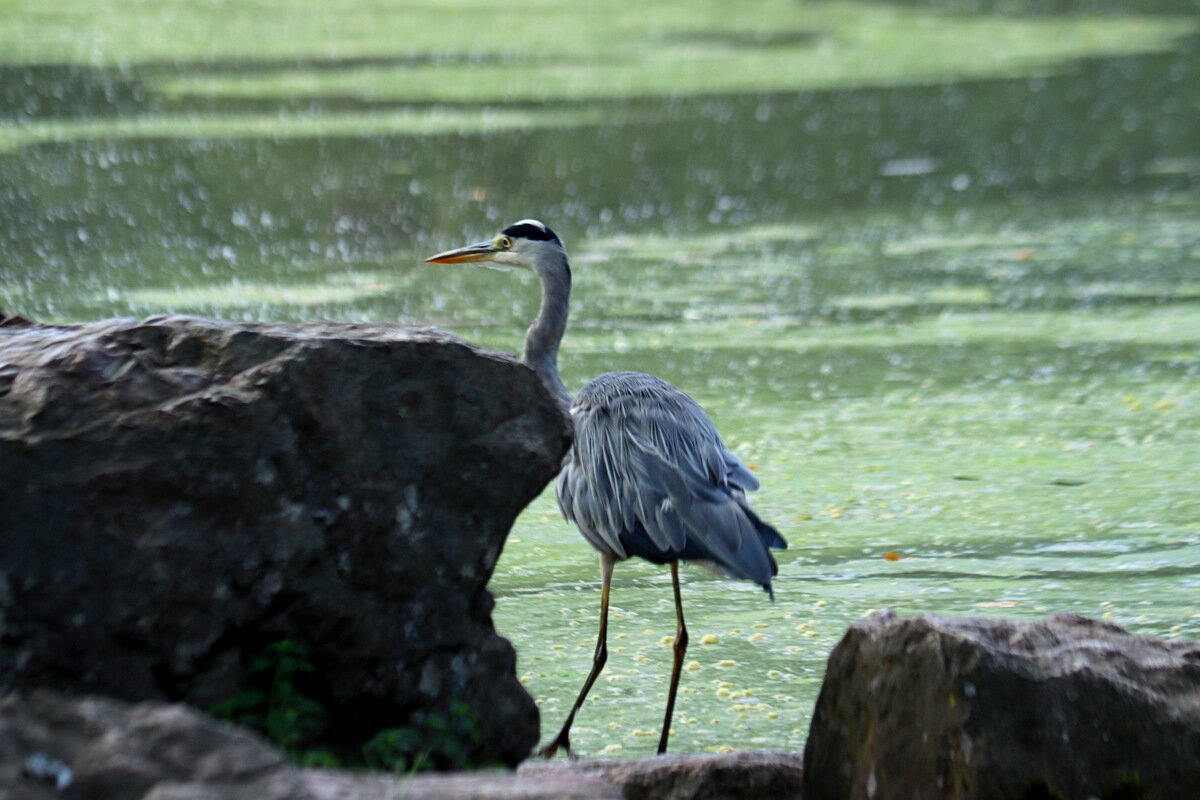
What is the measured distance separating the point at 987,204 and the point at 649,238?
193cm

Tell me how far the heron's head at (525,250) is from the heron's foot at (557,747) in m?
1.32

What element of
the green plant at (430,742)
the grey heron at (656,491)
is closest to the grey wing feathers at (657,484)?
the grey heron at (656,491)

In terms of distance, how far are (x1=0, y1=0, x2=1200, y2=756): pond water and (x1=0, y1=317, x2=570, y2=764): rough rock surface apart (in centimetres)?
84

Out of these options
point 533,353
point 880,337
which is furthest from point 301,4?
point 533,353

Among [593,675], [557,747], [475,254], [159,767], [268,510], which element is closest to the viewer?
[159,767]

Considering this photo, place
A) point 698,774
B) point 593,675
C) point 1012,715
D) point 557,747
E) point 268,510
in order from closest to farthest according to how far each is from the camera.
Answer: point 1012,715 → point 268,510 → point 698,774 → point 557,747 → point 593,675

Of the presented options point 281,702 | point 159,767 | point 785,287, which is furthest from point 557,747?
point 785,287

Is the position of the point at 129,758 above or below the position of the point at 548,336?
below

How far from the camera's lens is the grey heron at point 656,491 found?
12.0 feet

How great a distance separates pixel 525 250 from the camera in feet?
15.4

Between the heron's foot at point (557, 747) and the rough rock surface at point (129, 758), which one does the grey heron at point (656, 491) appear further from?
the rough rock surface at point (129, 758)

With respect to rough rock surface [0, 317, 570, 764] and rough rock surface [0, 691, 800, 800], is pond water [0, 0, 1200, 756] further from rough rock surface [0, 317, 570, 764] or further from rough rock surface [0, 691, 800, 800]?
rough rock surface [0, 691, 800, 800]

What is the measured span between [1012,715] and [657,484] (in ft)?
3.74

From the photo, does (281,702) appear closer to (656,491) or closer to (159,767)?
(159,767)
